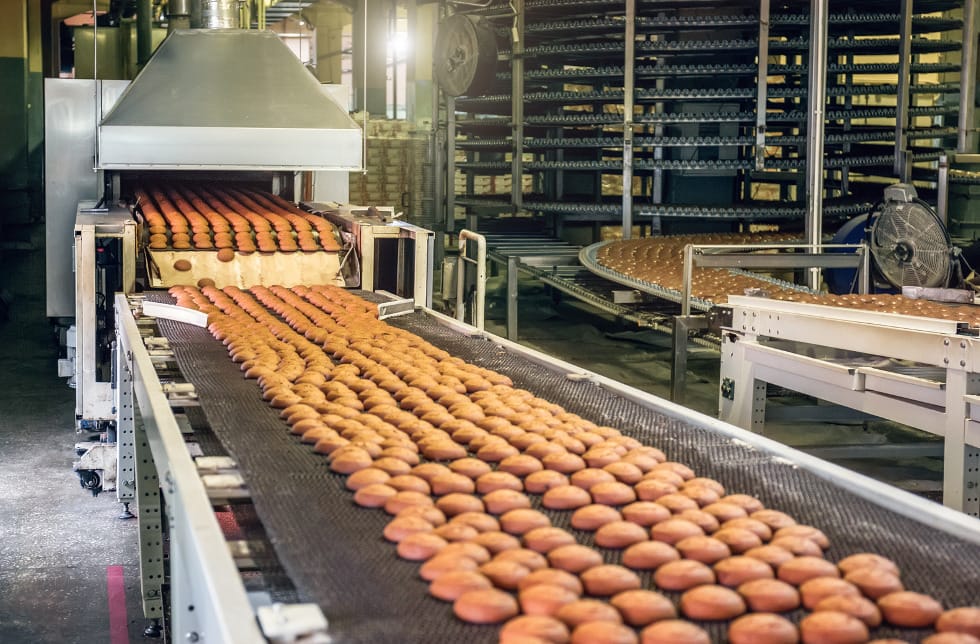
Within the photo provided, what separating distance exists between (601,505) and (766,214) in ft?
→ 25.7

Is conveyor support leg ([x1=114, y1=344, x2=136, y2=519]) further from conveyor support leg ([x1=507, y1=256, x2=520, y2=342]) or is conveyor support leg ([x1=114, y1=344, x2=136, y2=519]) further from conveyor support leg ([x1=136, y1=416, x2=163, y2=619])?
conveyor support leg ([x1=507, y1=256, x2=520, y2=342])

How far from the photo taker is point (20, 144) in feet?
52.8

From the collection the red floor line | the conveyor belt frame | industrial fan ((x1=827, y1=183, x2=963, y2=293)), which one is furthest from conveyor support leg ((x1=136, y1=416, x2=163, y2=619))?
industrial fan ((x1=827, y1=183, x2=963, y2=293))

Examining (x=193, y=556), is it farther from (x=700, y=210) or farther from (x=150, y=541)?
(x=700, y=210)

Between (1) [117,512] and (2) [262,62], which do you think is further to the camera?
(2) [262,62]

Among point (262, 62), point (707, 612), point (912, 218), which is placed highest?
point (262, 62)

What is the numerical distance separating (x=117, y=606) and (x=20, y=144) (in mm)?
13646

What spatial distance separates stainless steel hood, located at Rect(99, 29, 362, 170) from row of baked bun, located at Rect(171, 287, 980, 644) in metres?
2.47

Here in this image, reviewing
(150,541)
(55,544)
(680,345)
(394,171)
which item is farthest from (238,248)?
(394,171)

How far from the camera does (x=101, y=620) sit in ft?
13.0

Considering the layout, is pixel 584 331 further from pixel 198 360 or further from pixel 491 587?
pixel 491 587

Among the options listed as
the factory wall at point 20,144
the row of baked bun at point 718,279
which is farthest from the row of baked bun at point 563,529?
the factory wall at point 20,144

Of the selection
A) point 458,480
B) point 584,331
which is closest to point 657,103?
point 584,331

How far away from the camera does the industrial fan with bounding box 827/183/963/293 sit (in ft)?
19.5
